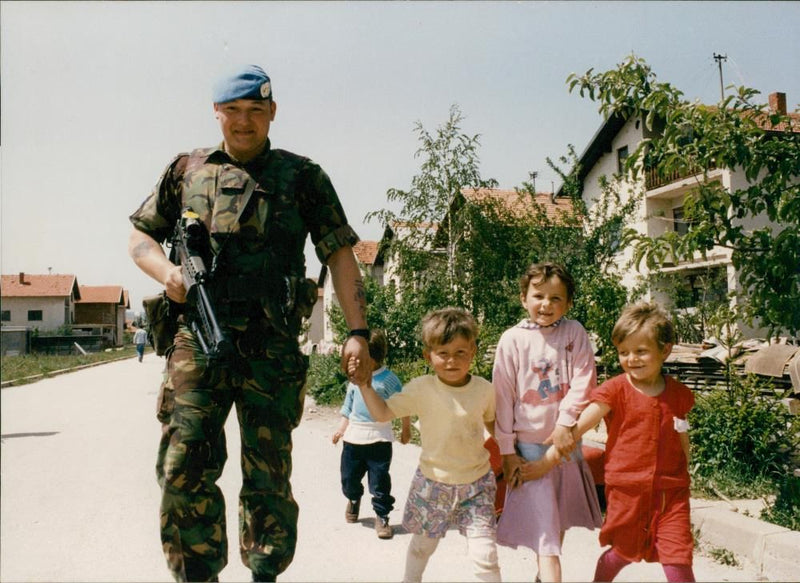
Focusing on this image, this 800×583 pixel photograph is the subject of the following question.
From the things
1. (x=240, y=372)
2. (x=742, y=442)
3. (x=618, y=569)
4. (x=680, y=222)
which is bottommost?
(x=618, y=569)

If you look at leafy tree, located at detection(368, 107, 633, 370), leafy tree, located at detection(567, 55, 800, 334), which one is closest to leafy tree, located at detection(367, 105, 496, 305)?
leafy tree, located at detection(368, 107, 633, 370)

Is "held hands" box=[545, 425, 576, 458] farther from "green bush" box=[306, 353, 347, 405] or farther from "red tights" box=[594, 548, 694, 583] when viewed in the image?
"green bush" box=[306, 353, 347, 405]

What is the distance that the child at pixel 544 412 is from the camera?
3.11 metres

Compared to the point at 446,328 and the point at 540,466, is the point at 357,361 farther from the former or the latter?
the point at 540,466

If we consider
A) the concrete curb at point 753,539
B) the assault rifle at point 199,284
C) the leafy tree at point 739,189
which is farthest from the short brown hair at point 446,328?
the concrete curb at point 753,539

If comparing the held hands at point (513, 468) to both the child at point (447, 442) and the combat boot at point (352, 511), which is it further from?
the combat boot at point (352, 511)

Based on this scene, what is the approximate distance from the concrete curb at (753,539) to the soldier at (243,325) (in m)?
2.50

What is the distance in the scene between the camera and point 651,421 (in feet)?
10.0

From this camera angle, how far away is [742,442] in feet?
18.1

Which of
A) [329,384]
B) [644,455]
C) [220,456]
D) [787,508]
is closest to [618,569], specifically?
[644,455]

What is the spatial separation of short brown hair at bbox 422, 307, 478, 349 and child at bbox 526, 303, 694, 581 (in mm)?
626

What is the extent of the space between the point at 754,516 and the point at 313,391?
30.1 ft

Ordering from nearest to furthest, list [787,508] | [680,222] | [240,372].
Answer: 1. [240,372]
2. [787,508]
3. [680,222]

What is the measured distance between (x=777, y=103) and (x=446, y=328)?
2.85m
